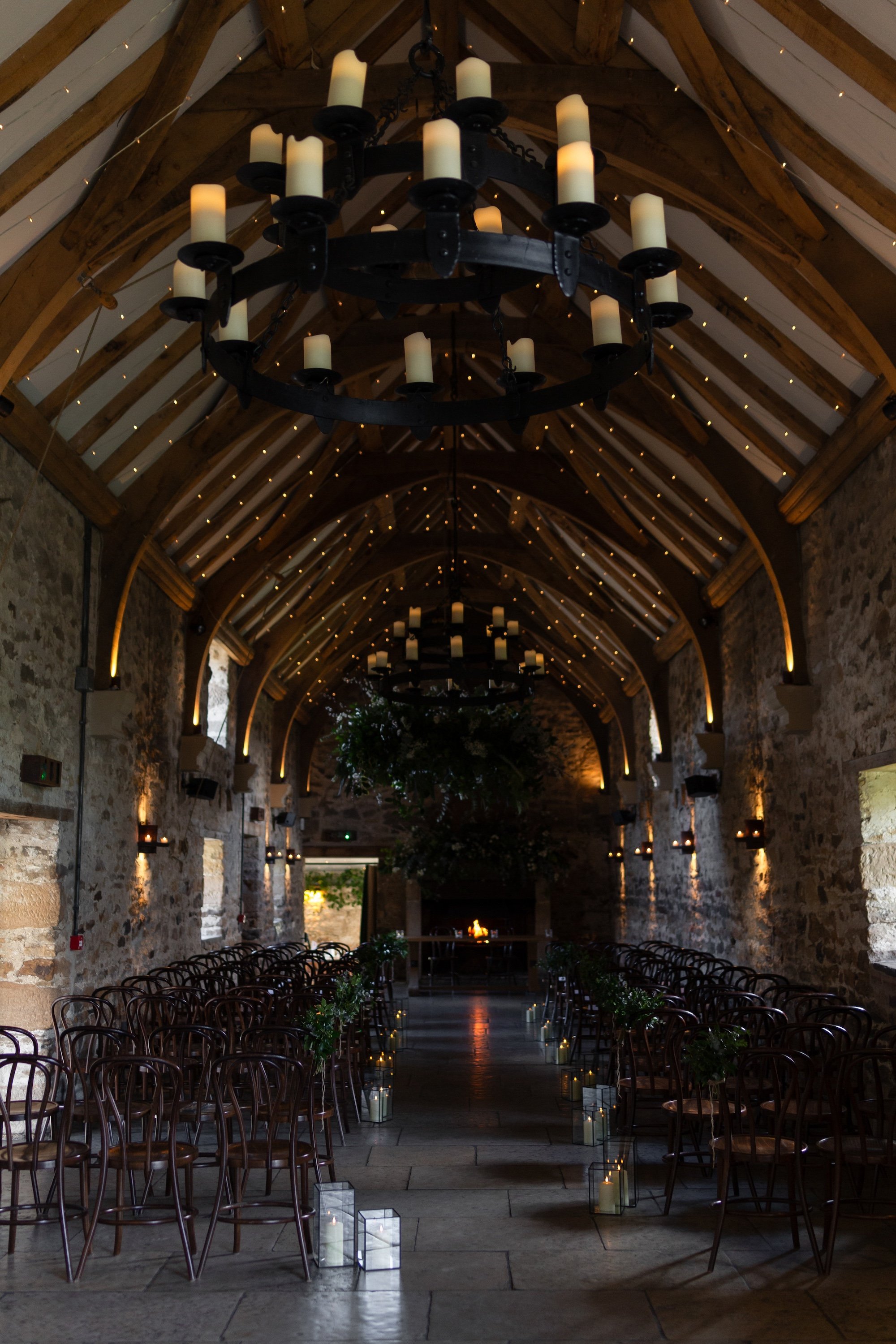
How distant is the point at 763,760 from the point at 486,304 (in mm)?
6783

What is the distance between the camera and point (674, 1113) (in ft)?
18.1

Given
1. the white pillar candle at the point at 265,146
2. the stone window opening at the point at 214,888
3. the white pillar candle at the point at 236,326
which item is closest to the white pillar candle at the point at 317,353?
the white pillar candle at the point at 236,326

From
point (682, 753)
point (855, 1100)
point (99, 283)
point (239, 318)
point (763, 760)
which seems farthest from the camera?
point (682, 753)

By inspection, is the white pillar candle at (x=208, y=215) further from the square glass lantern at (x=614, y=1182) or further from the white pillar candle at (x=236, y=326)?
the square glass lantern at (x=614, y=1182)

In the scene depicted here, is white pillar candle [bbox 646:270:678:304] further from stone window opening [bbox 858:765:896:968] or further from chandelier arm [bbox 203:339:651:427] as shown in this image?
stone window opening [bbox 858:765:896:968]

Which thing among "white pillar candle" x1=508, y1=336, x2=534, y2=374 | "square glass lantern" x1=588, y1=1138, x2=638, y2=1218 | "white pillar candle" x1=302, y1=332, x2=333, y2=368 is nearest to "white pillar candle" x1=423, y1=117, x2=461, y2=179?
"white pillar candle" x1=302, y1=332, x2=333, y2=368

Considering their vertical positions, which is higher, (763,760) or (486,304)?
(486,304)

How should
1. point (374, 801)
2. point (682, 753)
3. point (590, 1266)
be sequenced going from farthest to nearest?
point (374, 801) < point (682, 753) < point (590, 1266)

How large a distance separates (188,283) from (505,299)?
23.2ft

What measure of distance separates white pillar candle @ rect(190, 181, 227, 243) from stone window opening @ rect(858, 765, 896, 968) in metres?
5.52

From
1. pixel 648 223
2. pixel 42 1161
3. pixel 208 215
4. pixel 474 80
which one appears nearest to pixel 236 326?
pixel 208 215

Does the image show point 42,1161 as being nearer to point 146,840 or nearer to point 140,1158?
point 140,1158

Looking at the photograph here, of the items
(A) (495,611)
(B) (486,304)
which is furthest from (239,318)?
(A) (495,611)

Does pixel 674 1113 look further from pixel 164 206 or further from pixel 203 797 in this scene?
pixel 203 797
